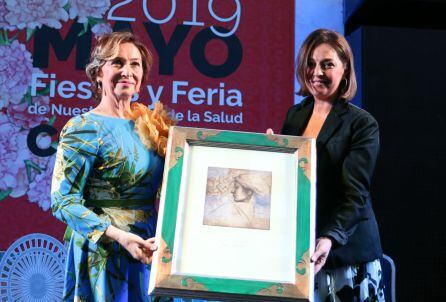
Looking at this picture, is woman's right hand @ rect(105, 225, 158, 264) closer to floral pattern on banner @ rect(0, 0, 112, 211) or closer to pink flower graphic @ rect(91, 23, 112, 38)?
floral pattern on banner @ rect(0, 0, 112, 211)

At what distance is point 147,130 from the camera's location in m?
1.77

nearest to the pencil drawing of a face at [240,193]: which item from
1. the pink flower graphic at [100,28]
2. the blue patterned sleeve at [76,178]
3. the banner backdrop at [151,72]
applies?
the blue patterned sleeve at [76,178]

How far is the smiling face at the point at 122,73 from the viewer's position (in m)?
1.78

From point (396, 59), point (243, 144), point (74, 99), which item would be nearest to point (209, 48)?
point (74, 99)

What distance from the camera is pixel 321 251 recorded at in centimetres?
163

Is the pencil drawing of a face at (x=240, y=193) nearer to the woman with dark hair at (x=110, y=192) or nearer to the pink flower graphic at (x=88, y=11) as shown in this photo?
the woman with dark hair at (x=110, y=192)

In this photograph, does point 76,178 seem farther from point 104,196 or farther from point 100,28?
point 100,28

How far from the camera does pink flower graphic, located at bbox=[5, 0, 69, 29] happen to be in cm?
328

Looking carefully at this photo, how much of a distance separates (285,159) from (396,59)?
1.88m

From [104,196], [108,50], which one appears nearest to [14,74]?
[108,50]

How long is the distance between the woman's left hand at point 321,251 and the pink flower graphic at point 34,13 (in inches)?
83.3

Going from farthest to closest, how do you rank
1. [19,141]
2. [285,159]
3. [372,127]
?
1. [19,141]
2. [372,127]
3. [285,159]

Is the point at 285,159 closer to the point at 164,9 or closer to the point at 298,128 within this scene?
the point at 298,128

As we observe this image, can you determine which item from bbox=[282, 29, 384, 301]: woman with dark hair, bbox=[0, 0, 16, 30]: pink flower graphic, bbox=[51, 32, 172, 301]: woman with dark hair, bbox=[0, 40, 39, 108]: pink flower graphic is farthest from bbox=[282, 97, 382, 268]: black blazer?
bbox=[0, 0, 16, 30]: pink flower graphic
